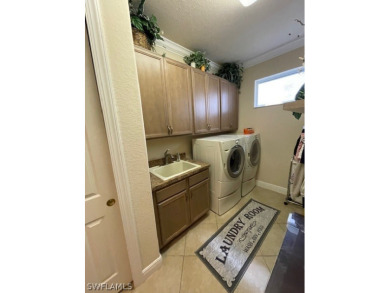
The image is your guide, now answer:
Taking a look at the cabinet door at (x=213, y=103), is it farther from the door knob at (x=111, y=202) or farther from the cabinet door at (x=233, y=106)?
the door knob at (x=111, y=202)

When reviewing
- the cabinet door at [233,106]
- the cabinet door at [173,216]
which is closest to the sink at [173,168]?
the cabinet door at [173,216]

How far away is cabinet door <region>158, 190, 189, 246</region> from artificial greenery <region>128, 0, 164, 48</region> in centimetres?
175

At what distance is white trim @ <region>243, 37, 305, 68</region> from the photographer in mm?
1943

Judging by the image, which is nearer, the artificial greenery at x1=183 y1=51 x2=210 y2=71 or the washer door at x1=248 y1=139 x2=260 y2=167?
the artificial greenery at x1=183 y1=51 x2=210 y2=71

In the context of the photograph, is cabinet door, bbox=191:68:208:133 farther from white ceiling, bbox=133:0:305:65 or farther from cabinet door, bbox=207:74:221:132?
white ceiling, bbox=133:0:305:65

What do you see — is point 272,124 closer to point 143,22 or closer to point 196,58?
point 196,58

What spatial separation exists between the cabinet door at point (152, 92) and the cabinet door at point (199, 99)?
0.48 m

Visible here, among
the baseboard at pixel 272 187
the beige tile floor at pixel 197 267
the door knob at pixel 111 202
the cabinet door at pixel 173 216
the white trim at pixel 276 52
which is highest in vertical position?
the white trim at pixel 276 52

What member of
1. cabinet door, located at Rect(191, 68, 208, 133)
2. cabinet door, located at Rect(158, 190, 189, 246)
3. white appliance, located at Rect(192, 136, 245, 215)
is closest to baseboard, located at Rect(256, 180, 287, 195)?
white appliance, located at Rect(192, 136, 245, 215)

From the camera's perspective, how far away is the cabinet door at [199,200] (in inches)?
63.9

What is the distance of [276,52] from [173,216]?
2.89m

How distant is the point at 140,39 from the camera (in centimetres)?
134
